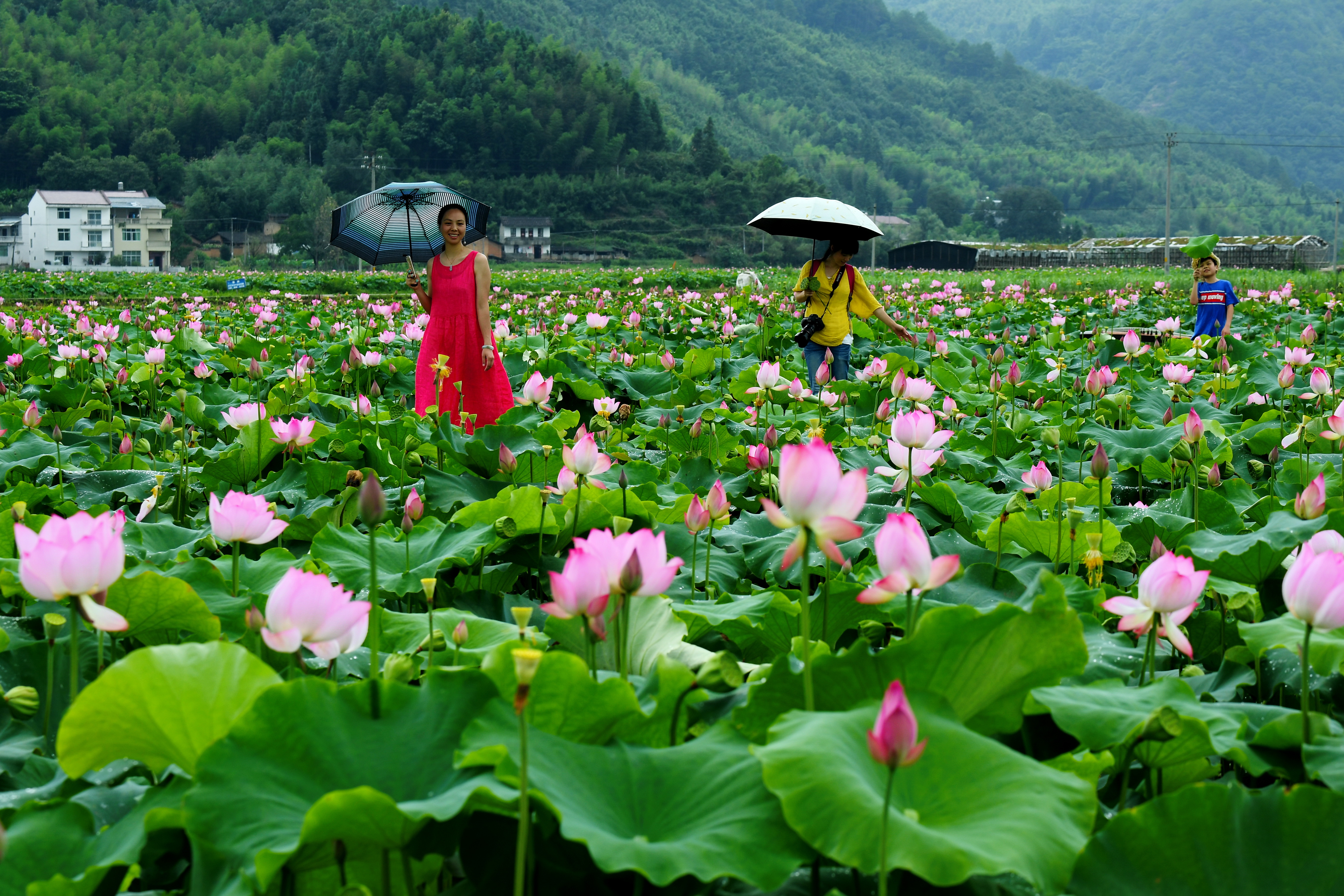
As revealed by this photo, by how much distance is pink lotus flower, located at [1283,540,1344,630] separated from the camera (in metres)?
1.06

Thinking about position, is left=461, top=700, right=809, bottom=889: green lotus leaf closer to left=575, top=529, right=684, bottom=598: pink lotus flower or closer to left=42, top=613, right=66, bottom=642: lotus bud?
left=575, top=529, right=684, bottom=598: pink lotus flower

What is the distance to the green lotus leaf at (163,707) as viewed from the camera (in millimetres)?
968

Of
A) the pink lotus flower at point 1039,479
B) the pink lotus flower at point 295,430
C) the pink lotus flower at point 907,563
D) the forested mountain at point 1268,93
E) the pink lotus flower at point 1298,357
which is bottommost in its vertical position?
the pink lotus flower at point 295,430

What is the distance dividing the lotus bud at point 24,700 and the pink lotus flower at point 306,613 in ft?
1.15

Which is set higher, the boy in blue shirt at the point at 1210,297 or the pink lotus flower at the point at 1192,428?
the boy in blue shirt at the point at 1210,297

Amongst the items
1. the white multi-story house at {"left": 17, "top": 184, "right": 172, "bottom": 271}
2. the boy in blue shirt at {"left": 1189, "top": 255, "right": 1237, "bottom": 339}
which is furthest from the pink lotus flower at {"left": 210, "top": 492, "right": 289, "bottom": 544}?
the white multi-story house at {"left": 17, "top": 184, "right": 172, "bottom": 271}

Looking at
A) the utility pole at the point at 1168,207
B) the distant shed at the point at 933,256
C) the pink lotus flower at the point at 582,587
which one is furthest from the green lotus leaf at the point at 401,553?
the distant shed at the point at 933,256

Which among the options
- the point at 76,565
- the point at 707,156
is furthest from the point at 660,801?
the point at 707,156

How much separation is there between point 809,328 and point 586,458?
13.2ft

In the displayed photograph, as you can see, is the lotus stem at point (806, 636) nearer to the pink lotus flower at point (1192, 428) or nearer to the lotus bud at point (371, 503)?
the lotus bud at point (371, 503)

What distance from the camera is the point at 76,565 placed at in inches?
40.9

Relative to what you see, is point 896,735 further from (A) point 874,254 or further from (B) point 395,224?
(A) point 874,254

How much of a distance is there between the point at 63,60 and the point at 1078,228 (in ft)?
305

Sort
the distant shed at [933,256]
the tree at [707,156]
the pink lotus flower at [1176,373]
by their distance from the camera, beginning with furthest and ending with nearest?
the tree at [707,156], the distant shed at [933,256], the pink lotus flower at [1176,373]
